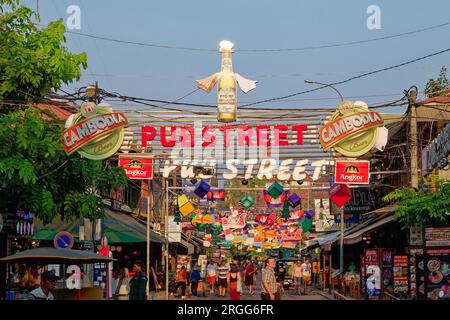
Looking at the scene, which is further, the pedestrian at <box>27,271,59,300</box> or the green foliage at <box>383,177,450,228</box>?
the green foliage at <box>383,177,450,228</box>

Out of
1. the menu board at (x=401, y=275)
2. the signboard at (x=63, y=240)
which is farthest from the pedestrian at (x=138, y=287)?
the menu board at (x=401, y=275)

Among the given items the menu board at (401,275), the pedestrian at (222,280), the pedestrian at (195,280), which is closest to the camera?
the menu board at (401,275)

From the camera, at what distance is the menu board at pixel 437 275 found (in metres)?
24.6

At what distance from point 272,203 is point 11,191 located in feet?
A: 62.3

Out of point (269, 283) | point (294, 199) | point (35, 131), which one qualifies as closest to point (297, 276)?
point (294, 199)

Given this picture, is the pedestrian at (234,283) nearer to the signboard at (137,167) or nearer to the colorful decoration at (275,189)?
the colorful decoration at (275,189)

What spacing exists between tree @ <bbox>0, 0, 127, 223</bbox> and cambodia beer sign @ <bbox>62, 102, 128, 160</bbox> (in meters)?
0.58

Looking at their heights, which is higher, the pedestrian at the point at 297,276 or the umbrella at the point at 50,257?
the umbrella at the point at 50,257

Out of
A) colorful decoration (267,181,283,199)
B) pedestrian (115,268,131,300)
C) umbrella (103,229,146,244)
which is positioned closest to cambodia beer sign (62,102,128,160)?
colorful decoration (267,181,283,199)

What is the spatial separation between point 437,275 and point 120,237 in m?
16.8

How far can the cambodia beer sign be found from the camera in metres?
22.6

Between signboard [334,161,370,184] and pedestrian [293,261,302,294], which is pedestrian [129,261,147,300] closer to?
signboard [334,161,370,184]

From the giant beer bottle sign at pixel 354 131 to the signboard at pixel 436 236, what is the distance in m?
3.35
